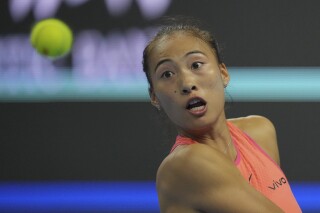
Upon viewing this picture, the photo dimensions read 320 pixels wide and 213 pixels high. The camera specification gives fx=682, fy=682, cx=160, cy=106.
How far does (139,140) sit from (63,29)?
0.76 metres

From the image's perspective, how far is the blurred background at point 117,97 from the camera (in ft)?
12.3

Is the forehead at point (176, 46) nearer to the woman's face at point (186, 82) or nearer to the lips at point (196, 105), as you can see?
the woman's face at point (186, 82)

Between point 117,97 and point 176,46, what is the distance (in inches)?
70.8

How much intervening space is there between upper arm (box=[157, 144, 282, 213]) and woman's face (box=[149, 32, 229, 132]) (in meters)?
0.15

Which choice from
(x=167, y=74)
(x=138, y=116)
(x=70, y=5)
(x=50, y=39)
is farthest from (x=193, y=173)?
(x=70, y=5)

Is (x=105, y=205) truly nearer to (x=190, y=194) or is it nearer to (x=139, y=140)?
(x=139, y=140)

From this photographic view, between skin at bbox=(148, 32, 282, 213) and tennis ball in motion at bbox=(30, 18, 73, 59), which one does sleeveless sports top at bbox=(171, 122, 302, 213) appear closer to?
skin at bbox=(148, 32, 282, 213)

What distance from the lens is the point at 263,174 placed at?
2072 millimetres

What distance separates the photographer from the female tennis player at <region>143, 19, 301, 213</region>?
187 centimetres

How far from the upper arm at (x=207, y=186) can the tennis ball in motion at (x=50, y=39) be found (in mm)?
1659

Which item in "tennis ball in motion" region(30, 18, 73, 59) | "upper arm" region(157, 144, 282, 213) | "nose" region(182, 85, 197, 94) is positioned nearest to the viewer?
"upper arm" region(157, 144, 282, 213)

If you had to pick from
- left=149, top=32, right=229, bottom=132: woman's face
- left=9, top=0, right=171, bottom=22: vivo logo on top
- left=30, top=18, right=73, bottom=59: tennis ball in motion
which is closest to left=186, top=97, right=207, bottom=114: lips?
left=149, top=32, right=229, bottom=132: woman's face

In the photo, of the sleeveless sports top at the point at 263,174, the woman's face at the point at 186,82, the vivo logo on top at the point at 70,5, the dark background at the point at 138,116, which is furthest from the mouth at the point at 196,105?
the vivo logo on top at the point at 70,5

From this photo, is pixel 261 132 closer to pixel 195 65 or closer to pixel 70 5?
pixel 195 65
